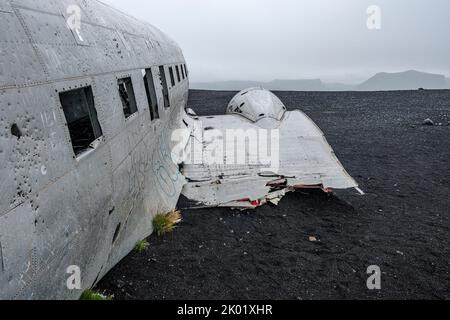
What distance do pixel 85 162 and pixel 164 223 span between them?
167 inches

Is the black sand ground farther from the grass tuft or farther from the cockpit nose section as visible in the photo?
the cockpit nose section

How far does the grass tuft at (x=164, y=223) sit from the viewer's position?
8461 mm

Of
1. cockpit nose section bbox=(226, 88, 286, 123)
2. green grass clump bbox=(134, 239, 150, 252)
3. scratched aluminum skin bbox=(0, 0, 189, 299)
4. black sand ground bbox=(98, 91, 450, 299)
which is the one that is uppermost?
scratched aluminum skin bbox=(0, 0, 189, 299)

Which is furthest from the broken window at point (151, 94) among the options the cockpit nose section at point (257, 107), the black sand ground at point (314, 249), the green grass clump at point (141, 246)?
the cockpit nose section at point (257, 107)

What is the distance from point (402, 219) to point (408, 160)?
713 centimetres

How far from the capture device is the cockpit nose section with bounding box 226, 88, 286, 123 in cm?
1708

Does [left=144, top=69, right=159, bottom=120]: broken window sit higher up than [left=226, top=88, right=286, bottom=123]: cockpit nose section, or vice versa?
[left=144, top=69, right=159, bottom=120]: broken window

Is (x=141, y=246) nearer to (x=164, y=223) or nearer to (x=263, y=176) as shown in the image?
(x=164, y=223)

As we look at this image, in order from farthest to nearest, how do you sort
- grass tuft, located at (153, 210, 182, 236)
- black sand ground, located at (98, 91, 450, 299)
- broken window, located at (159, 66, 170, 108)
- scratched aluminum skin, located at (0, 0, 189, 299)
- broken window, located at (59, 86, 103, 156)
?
broken window, located at (159, 66, 170, 108) < grass tuft, located at (153, 210, 182, 236) < black sand ground, located at (98, 91, 450, 299) < broken window, located at (59, 86, 103, 156) < scratched aluminum skin, located at (0, 0, 189, 299)

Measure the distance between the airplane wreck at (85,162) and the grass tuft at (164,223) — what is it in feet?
0.72

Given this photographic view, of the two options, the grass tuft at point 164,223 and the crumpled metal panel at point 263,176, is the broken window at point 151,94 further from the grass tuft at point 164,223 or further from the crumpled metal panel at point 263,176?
the grass tuft at point 164,223

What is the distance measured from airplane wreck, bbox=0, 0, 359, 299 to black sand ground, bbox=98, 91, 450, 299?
1.94 ft

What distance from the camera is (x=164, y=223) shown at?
8.59 meters

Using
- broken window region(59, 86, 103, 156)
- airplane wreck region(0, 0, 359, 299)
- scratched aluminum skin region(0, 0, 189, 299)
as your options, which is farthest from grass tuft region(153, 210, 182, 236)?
broken window region(59, 86, 103, 156)
